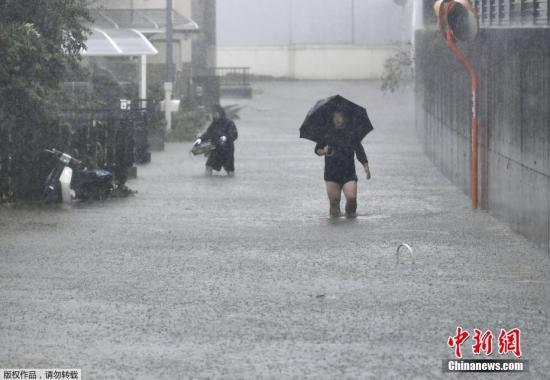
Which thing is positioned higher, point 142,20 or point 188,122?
point 142,20

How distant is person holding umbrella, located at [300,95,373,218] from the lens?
19531 mm

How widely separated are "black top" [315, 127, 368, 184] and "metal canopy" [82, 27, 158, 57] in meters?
20.1

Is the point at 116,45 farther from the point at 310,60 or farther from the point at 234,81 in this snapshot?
the point at 310,60

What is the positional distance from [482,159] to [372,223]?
284 centimetres

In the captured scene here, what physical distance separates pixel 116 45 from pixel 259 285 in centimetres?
2824

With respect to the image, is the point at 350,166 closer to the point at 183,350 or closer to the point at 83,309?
the point at 83,309

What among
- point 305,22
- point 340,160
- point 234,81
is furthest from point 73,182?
point 305,22

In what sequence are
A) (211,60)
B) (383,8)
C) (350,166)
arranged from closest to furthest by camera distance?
(350,166)
(211,60)
(383,8)

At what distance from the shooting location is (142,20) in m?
49.0

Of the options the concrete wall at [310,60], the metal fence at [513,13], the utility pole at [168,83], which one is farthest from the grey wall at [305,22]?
the metal fence at [513,13]

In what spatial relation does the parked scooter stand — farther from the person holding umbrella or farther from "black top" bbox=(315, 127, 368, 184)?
"black top" bbox=(315, 127, 368, 184)

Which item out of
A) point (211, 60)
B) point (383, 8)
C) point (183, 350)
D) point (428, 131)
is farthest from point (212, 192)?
point (383, 8)

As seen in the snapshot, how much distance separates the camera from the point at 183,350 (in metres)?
9.73

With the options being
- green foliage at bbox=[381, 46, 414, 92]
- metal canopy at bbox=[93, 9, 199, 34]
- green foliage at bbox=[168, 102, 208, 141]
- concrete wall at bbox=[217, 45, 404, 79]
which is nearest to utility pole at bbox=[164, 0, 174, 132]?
green foliage at bbox=[168, 102, 208, 141]
